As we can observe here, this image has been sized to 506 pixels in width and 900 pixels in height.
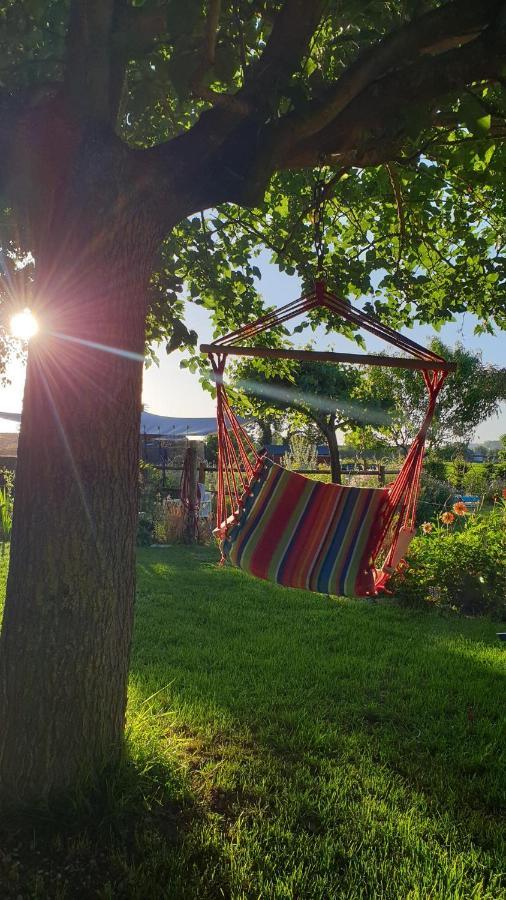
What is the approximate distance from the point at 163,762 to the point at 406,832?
30.6 inches

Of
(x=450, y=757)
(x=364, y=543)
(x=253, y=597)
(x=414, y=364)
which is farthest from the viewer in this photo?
(x=253, y=597)

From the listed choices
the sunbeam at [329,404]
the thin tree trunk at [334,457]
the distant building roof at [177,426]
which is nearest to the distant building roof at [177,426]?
the distant building roof at [177,426]

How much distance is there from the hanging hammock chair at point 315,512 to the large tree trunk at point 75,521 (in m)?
0.69

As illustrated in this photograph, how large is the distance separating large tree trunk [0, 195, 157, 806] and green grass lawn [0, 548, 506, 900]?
198 millimetres

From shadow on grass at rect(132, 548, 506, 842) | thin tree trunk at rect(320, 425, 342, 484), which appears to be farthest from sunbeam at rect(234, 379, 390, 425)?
shadow on grass at rect(132, 548, 506, 842)

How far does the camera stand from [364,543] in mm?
2672

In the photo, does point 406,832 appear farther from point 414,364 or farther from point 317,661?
point 414,364

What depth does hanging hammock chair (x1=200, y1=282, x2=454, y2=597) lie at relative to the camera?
97.9 inches

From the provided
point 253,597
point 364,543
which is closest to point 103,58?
point 364,543

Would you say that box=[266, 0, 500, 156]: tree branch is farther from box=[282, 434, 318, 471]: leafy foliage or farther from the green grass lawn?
box=[282, 434, 318, 471]: leafy foliage

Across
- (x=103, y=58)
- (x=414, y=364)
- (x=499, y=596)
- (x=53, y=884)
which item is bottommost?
(x=53, y=884)

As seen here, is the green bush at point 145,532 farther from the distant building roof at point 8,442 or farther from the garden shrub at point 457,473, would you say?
the distant building roof at point 8,442

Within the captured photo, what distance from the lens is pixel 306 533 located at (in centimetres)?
267

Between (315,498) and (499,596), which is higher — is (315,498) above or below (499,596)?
above
